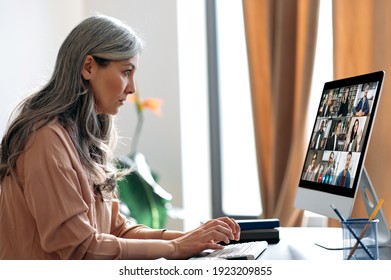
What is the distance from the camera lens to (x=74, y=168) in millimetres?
1761

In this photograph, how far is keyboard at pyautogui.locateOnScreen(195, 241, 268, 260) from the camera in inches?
66.3

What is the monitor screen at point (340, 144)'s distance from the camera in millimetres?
1804

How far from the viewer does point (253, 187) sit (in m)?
4.15

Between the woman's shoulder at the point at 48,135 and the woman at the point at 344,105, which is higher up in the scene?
the woman at the point at 344,105

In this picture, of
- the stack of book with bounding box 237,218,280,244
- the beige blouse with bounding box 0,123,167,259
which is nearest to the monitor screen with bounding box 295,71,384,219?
the stack of book with bounding box 237,218,280,244

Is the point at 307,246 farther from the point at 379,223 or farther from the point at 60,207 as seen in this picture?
the point at 60,207

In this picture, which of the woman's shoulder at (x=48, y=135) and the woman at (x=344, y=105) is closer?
the woman's shoulder at (x=48, y=135)

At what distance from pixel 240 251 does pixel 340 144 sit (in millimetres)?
431

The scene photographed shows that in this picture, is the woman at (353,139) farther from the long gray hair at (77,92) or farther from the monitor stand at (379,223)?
the long gray hair at (77,92)

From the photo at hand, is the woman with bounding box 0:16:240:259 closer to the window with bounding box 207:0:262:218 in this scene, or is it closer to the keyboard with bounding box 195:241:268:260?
the keyboard with bounding box 195:241:268:260

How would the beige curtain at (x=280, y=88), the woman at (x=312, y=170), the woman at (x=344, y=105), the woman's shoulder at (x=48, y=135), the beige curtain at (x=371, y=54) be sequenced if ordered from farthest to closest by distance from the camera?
the beige curtain at (x=280, y=88) → the beige curtain at (x=371, y=54) → the woman at (x=312, y=170) → the woman at (x=344, y=105) → the woman's shoulder at (x=48, y=135)

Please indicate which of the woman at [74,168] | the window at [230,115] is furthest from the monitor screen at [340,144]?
the window at [230,115]

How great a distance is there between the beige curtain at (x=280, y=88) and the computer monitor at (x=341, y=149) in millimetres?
1175

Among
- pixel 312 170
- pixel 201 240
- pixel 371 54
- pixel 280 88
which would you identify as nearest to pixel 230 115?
pixel 280 88
